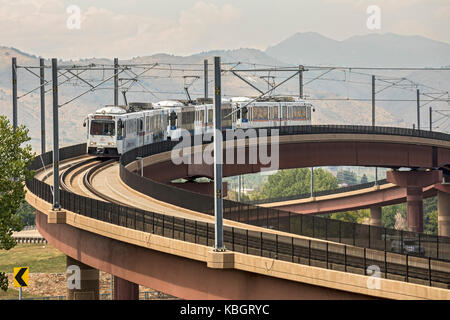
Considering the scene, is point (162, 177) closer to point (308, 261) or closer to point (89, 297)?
point (89, 297)

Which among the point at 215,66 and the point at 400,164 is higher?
the point at 215,66

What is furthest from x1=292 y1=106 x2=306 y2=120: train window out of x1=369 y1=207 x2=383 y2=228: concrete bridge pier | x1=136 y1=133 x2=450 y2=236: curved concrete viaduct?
x1=369 y1=207 x2=383 y2=228: concrete bridge pier

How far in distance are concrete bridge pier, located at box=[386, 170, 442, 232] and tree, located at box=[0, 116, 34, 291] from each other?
198 feet

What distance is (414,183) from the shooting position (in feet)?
347

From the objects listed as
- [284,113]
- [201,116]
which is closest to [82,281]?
[201,116]

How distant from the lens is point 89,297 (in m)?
50.6

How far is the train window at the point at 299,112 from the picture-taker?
9929cm

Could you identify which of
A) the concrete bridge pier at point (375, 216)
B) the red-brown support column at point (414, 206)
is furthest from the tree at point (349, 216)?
the red-brown support column at point (414, 206)

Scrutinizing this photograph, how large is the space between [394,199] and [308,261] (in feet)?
320

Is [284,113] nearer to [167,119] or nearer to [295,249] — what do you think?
[167,119]

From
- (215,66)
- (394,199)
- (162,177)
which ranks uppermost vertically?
(215,66)

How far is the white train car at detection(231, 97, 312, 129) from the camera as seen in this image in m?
90.1

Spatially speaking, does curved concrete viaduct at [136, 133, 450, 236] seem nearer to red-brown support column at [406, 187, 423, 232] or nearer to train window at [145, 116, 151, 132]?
red-brown support column at [406, 187, 423, 232]

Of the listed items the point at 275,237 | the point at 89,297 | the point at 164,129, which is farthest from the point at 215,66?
→ the point at 164,129
